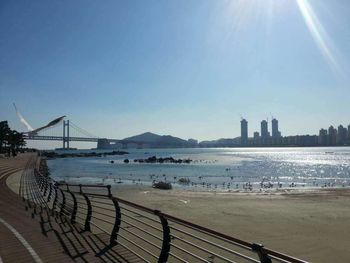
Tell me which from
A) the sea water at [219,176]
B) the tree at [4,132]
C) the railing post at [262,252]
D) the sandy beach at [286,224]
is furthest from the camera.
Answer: the tree at [4,132]

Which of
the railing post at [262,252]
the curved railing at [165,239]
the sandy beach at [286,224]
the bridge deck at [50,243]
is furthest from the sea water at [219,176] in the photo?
the railing post at [262,252]

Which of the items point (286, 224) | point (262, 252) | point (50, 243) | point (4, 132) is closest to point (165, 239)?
point (262, 252)

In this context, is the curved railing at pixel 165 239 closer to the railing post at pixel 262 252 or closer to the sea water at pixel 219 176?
the railing post at pixel 262 252

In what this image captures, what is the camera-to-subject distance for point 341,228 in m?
17.6

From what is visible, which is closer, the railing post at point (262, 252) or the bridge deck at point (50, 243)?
the railing post at point (262, 252)

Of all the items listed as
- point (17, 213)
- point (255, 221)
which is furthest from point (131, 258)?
point (255, 221)

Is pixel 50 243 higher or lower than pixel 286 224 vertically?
higher

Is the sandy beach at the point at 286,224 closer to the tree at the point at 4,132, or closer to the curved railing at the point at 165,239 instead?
the curved railing at the point at 165,239

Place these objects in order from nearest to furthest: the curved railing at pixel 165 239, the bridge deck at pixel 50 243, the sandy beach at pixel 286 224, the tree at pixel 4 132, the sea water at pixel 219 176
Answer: the curved railing at pixel 165 239 → the bridge deck at pixel 50 243 → the sandy beach at pixel 286 224 → the sea water at pixel 219 176 → the tree at pixel 4 132

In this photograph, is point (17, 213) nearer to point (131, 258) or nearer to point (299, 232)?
point (131, 258)

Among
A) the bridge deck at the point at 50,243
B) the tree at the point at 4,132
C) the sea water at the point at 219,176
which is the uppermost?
the tree at the point at 4,132

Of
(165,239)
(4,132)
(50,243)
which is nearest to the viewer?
(165,239)

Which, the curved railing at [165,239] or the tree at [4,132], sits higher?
the tree at [4,132]

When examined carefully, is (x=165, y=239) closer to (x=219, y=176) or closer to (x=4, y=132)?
(x=219, y=176)
